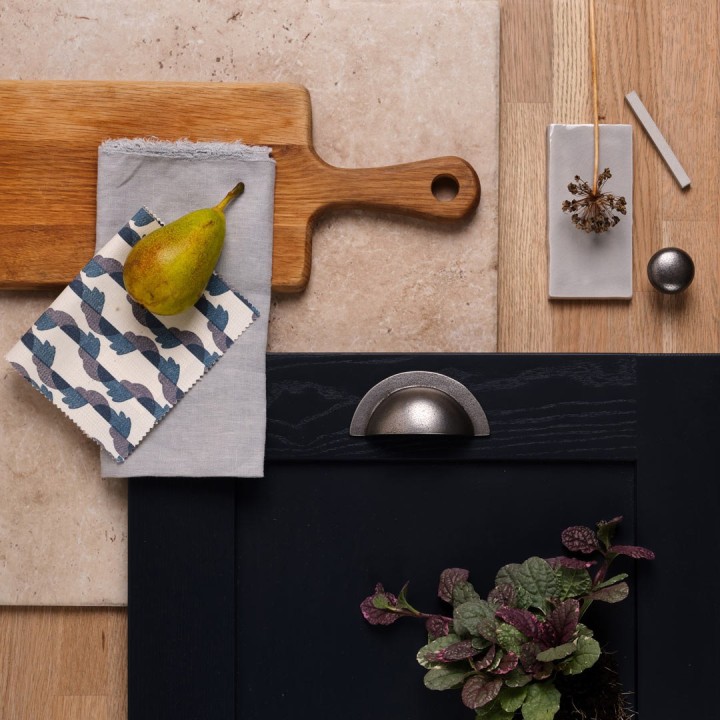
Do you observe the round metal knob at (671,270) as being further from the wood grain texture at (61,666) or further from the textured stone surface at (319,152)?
the wood grain texture at (61,666)

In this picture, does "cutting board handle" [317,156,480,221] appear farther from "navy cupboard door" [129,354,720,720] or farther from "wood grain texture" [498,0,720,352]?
"navy cupboard door" [129,354,720,720]

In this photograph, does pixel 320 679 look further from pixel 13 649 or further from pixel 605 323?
pixel 605 323

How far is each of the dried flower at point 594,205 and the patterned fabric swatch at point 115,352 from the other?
0.42 metres

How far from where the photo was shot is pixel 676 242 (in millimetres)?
938

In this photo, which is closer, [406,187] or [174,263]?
[174,263]

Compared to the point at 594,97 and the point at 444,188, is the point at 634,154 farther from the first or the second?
the point at 444,188

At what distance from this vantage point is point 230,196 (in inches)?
34.2

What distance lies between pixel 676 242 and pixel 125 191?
673 mm

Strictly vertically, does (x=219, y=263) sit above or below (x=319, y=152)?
below

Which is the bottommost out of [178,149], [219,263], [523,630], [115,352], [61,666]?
[61,666]

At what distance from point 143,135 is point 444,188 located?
1.20ft

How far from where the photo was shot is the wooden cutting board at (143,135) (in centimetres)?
89

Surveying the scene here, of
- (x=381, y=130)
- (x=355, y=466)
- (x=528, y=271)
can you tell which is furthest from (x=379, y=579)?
(x=381, y=130)

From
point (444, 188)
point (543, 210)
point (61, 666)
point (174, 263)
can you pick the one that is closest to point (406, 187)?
point (444, 188)
